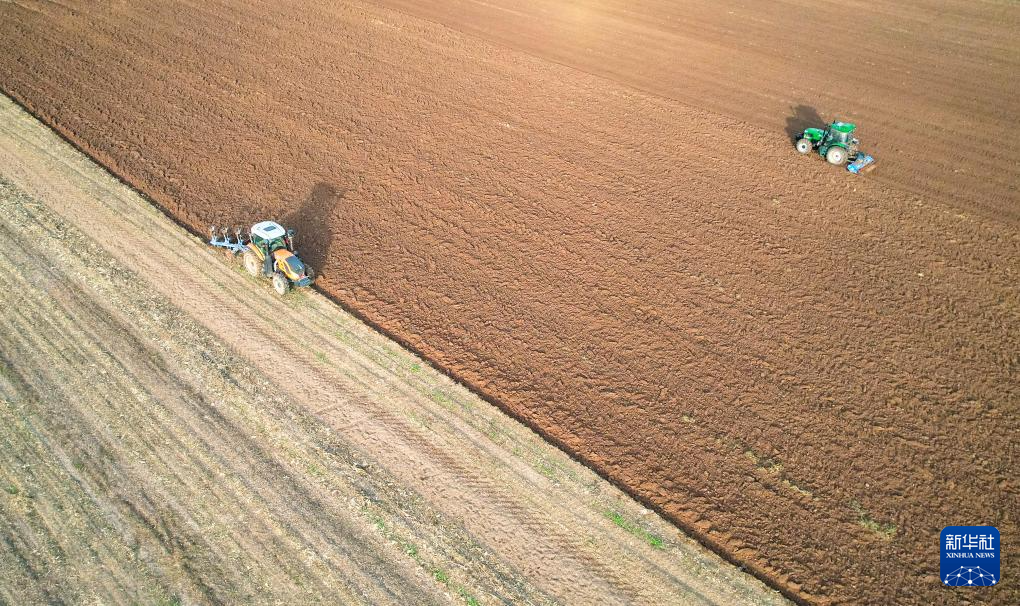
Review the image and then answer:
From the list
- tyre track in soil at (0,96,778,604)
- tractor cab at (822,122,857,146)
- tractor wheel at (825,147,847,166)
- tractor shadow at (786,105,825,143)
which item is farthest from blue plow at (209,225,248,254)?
tractor shadow at (786,105,825,143)

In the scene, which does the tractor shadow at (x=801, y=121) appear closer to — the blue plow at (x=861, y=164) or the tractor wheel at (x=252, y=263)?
the blue plow at (x=861, y=164)

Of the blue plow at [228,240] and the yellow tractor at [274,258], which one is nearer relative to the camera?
the yellow tractor at [274,258]

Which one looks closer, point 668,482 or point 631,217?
point 668,482

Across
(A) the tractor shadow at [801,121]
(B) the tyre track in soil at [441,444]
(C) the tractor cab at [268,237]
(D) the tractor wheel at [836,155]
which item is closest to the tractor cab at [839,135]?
(D) the tractor wheel at [836,155]

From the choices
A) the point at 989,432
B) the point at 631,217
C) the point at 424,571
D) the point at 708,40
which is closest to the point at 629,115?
the point at 631,217

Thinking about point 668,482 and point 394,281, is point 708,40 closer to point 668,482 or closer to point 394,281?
point 394,281

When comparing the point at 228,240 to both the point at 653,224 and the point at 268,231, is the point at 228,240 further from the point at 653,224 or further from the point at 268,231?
the point at 653,224
